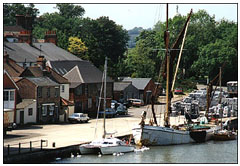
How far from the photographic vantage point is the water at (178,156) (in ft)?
169

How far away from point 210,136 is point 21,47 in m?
40.9

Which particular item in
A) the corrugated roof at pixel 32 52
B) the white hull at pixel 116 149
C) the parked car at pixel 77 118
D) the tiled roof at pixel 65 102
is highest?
the corrugated roof at pixel 32 52

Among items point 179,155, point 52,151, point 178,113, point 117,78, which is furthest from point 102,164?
point 117,78

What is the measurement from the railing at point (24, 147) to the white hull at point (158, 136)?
9867 millimetres

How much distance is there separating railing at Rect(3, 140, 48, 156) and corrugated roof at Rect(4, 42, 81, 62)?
39720mm

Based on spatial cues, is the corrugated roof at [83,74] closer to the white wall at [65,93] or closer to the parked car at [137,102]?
the white wall at [65,93]

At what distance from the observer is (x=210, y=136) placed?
68188 millimetres

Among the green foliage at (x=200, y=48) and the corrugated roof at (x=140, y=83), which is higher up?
the green foliage at (x=200, y=48)

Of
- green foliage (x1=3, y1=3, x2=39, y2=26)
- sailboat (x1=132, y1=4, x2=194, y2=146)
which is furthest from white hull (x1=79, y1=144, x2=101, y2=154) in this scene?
green foliage (x1=3, y1=3, x2=39, y2=26)

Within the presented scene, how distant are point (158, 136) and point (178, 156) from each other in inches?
261

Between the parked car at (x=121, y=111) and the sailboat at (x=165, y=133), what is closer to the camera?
the sailboat at (x=165, y=133)

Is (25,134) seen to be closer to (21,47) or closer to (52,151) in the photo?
(52,151)

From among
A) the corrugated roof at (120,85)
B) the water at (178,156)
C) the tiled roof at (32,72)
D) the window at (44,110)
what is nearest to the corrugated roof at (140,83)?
the corrugated roof at (120,85)

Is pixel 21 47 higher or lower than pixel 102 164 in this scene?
higher
